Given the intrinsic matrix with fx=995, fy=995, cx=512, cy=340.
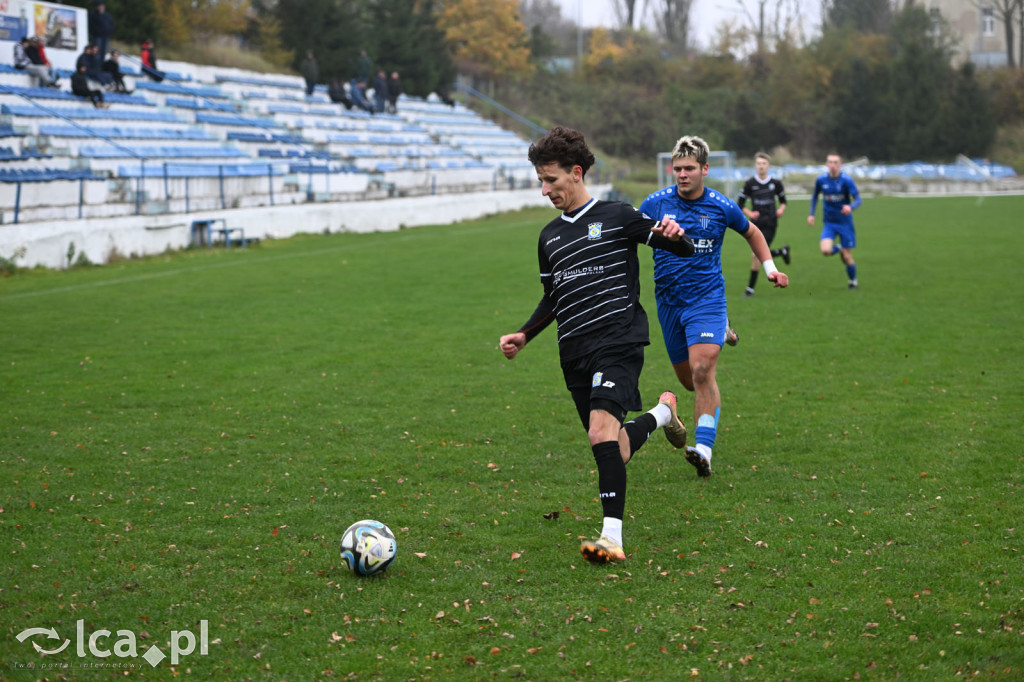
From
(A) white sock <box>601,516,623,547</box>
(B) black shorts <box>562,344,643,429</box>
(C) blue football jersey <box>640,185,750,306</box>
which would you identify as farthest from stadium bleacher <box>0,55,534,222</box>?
(A) white sock <box>601,516,623,547</box>

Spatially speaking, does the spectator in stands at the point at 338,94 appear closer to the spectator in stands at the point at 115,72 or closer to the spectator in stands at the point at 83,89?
the spectator in stands at the point at 115,72

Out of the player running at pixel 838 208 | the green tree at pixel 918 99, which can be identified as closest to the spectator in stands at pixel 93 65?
the player running at pixel 838 208

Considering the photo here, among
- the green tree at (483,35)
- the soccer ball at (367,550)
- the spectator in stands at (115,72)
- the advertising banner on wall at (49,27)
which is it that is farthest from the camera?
the green tree at (483,35)

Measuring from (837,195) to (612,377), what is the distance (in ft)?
37.6

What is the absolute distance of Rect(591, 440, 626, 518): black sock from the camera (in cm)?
518

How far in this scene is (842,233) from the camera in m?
15.6

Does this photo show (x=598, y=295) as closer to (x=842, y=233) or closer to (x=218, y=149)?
(x=842, y=233)

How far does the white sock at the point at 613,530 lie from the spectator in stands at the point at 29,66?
80.0ft

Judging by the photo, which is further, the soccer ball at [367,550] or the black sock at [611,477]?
the black sock at [611,477]

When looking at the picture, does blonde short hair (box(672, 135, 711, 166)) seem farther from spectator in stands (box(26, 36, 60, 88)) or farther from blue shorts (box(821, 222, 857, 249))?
spectator in stands (box(26, 36, 60, 88))

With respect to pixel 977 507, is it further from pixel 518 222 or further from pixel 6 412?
pixel 518 222

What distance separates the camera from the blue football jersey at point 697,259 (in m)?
6.80

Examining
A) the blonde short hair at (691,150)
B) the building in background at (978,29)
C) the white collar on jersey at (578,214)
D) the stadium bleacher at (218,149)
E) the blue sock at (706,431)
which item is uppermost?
the building in background at (978,29)

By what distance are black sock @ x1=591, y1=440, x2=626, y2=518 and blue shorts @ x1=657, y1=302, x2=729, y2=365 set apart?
169cm
